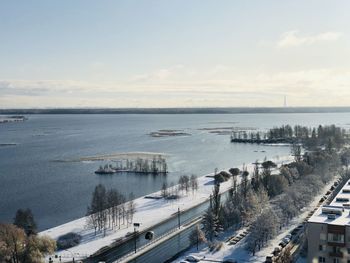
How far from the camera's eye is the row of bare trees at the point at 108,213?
1648 centimetres

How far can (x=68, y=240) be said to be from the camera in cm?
1505

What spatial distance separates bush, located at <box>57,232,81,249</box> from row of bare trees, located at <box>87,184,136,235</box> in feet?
3.29

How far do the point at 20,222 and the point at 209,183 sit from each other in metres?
12.4

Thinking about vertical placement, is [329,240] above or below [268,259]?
above

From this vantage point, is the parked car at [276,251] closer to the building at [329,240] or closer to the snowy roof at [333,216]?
the snowy roof at [333,216]

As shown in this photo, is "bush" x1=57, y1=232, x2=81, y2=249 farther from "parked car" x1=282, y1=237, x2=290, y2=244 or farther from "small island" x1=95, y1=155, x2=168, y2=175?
"small island" x1=95, y1=155, x2=168, y2=175

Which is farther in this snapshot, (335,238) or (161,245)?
(161,245)

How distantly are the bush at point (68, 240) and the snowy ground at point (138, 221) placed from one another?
187 millimetres

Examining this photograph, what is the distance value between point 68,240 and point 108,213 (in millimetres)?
2399

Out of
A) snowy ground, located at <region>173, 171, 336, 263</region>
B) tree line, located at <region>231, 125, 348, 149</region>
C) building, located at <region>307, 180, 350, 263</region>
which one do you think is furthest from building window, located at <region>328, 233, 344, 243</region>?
tree line, located at <region>231, 125, 348, 149</region>

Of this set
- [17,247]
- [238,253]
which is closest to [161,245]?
[238,253]

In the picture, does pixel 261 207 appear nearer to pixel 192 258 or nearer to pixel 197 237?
pixel 197 237

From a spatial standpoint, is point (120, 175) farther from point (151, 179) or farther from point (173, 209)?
point (173, 209)

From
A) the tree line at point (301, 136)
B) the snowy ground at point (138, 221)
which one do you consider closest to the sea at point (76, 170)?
the snowy ground at point (138, 221)
